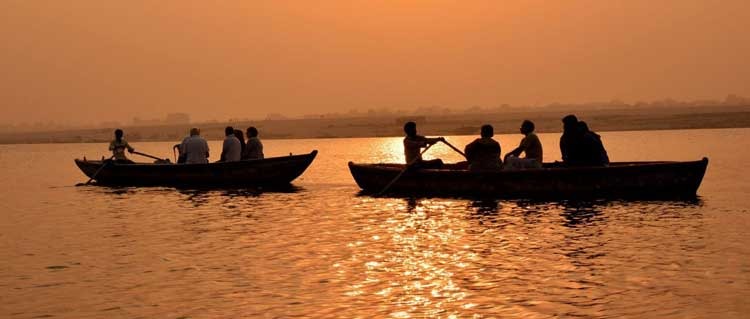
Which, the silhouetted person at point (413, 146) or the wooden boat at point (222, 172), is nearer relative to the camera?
the silhouetted person at point (413, 146)

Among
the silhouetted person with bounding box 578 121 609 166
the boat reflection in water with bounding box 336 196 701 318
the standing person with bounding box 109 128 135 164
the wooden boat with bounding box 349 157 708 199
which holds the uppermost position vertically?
the standing person with bounding box 109 128 135 164

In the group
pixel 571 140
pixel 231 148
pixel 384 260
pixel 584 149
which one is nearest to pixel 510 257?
pixel 384 260

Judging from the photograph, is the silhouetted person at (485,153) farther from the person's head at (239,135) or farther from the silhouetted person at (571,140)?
the person's head at (239,135)

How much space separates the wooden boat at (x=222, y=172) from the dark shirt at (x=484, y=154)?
638 cm

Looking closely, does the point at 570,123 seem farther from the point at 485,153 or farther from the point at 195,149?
the point at 195,149

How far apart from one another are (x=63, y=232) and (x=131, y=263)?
5869 mm

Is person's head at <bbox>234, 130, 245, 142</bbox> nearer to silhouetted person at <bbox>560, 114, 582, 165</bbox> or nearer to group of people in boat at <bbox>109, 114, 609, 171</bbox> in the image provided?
group of people in boat at <bbox>109, 114, 609, 171</bbox>

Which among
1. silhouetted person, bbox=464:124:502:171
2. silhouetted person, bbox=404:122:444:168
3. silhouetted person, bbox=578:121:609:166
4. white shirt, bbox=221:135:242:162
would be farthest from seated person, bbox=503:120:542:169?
white shirt, bbox=221:135:242:162

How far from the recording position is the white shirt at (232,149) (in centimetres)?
3009

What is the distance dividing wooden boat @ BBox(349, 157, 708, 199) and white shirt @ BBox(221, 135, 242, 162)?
7744 millimetres

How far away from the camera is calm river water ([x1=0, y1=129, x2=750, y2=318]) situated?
10.9m

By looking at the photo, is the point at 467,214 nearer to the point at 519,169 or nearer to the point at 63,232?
the point at 519,169

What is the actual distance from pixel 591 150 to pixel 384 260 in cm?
1062

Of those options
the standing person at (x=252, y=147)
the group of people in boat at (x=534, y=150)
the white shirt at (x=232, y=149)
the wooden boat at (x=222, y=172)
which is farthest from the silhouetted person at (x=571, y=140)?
the white shirt at (x=232, y=149)
